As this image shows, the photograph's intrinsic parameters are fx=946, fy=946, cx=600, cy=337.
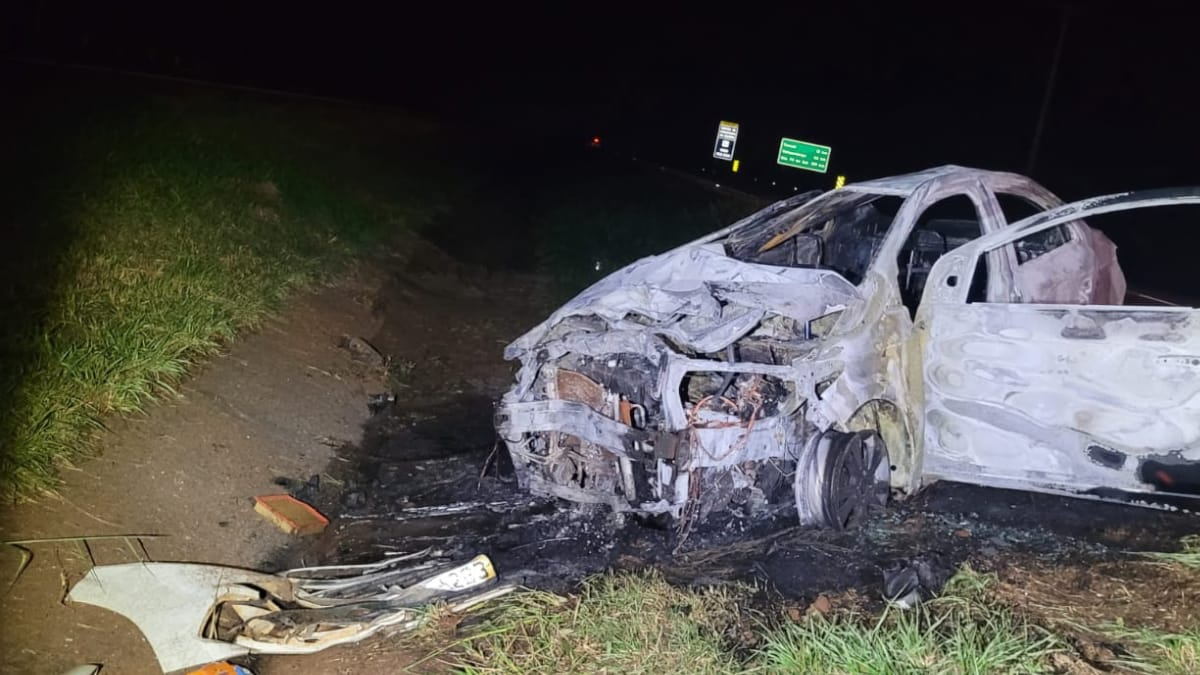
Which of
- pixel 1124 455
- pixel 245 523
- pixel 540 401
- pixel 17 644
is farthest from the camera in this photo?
pixel 245 523

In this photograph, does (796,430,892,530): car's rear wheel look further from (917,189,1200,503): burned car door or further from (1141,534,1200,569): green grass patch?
(1141,534,1200,569): green grass patch

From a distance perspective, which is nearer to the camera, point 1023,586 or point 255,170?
point 1023,586

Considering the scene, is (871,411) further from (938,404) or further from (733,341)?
(733,341)

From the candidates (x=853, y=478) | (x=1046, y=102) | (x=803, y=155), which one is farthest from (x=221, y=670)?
(x=1046, y=102)

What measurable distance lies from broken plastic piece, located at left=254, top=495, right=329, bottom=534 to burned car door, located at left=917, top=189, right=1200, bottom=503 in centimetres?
331

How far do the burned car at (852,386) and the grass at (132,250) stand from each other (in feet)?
8.24

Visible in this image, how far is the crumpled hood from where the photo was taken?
4664 mm

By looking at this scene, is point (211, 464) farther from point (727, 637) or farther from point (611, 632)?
point (727, 637)

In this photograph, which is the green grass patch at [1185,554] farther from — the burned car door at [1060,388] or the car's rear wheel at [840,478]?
the car's rear wheel at [840,478]

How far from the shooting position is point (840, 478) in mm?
4578

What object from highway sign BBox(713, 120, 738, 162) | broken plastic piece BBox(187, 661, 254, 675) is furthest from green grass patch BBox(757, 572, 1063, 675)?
highway sign BBox(713, 120, 738, 162)

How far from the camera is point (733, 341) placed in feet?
15.0

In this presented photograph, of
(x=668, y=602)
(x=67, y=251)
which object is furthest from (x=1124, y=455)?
(x=67, y=251)

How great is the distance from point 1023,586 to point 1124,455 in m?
0.92
